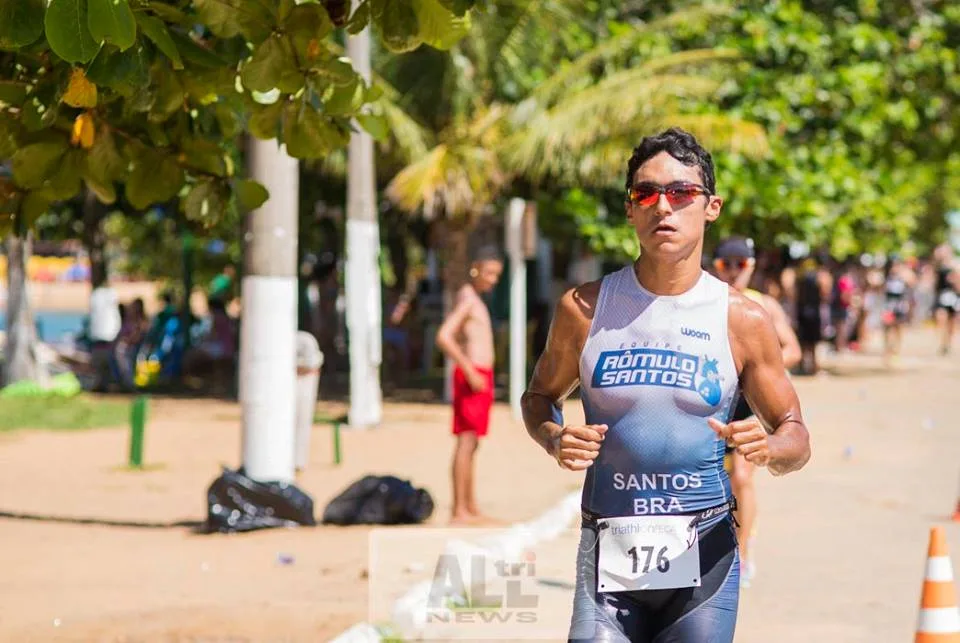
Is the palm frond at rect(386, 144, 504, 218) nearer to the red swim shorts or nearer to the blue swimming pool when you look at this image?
the red swim shorts

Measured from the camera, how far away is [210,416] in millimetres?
19969

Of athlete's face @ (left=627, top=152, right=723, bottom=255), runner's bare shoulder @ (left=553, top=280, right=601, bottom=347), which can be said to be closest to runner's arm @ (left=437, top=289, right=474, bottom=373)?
runner's bare shoulder @ (left=553, top=280, right=601, bottom=347)

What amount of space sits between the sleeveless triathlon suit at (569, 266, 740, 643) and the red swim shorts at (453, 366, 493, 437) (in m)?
6.16

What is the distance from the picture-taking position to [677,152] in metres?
4.23

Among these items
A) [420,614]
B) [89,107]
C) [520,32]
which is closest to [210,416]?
[520,32]

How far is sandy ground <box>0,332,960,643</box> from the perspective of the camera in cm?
779

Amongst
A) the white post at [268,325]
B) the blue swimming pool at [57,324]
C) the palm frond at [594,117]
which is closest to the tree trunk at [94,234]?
the palm frond at [594,117]

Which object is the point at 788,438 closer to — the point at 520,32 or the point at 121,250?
the point at 520,32

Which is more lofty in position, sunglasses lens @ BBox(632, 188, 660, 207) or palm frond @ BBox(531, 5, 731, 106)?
palm frond @ BBox(531, 5, 731, 106)

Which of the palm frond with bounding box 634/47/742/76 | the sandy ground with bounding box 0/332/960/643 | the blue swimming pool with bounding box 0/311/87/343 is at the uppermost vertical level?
the palm frond with bounding box 634/47/742/76

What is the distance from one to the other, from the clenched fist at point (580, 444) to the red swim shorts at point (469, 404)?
20.7 feet

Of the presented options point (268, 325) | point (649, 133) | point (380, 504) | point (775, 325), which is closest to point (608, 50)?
point (649, 133)

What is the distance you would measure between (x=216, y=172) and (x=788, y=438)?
2.97 meters

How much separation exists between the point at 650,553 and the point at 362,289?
14.5m
